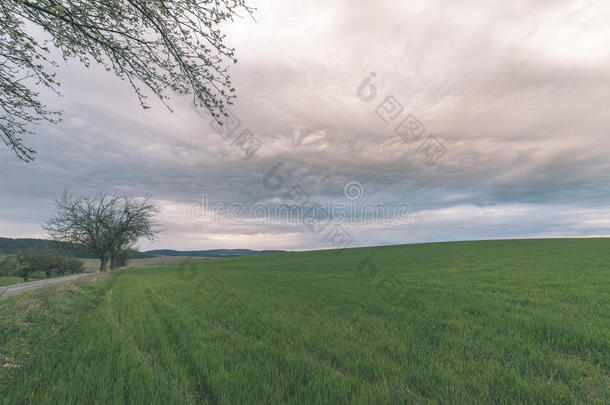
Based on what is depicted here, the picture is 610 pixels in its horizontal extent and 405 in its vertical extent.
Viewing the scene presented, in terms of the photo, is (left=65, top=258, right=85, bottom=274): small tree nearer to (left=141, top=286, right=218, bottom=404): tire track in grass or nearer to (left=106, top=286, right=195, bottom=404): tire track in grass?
(left=106, top=286, right=195, bottom=404): tire track in grass

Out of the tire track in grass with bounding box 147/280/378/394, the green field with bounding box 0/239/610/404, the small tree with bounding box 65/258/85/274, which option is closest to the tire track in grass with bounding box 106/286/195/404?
the green field with bounding box 0/239/610/404

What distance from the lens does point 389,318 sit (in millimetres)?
6496

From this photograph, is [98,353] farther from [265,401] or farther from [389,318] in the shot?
[389,318]

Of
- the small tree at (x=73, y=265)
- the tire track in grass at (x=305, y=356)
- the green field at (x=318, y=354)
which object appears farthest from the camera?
the small tree at (x=73, y=265)

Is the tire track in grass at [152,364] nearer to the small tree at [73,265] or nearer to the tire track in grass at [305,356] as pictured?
the tire track in grass at [305,356]

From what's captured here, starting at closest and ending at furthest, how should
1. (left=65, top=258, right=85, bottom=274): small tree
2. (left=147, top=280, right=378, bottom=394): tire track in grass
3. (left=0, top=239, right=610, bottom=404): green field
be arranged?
1. (left=0, top=239, right=610, bottom=404): green field
2. (left=147, top=280, right=378, bottom=394): tire track in grass
3. (left=65, top=258, right=85, bottom=274): small tree

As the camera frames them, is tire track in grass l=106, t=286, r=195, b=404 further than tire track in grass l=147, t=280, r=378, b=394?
No

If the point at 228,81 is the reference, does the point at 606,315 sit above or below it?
below

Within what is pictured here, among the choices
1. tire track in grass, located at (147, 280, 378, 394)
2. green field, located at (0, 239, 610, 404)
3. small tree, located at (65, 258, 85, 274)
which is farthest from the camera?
small tree, located at (65, 258, 85, 274)

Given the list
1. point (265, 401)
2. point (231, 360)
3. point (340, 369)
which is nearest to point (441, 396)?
point (340, 369)

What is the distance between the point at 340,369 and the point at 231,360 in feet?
6.48

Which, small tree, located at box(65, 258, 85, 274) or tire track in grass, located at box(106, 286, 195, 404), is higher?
tire track in grass, located at box(106, 286, 195, 404)

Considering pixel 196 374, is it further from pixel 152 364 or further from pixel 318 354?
pixel 318 354

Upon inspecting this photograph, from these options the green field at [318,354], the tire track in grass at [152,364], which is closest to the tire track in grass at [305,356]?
the green field at [318,354]
